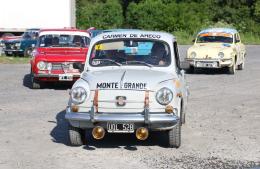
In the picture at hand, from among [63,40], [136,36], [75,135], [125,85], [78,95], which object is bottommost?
[75,135]

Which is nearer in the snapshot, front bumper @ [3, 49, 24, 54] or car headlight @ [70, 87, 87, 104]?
car headlight @ [70, 87, 87, 104]

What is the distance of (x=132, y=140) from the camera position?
30.8 ft

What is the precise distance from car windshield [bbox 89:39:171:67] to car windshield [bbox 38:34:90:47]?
683 cm

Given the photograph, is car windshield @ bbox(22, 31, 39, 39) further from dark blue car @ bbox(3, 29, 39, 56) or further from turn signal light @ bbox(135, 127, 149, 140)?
turn signal light @ bbox(135, 127, 149, 140)

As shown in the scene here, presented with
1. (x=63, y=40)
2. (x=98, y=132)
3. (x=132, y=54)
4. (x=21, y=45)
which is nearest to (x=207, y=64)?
(x=63, y=40)

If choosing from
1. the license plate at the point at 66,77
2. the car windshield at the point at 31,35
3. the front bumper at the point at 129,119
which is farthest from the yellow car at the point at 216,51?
the front bumper at the point at 129,119

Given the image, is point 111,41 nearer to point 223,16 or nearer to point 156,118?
point 156,118

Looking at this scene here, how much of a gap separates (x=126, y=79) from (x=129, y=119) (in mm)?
665

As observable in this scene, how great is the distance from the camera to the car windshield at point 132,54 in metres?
9.62

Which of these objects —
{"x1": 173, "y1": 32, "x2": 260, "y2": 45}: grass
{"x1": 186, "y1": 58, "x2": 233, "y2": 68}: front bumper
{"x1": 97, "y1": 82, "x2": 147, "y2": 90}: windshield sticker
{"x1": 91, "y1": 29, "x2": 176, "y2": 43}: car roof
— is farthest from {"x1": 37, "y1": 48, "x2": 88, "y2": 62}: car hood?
{"x1": 173, "y1": 32, "x2": 260, "y2": 45}: grass

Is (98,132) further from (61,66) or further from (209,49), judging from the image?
(209,49)

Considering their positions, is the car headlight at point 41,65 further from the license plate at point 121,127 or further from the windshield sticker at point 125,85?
the license plate at point 121,127

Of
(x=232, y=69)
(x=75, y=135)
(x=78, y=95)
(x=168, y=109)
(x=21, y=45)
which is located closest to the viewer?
(x=168, y=109)

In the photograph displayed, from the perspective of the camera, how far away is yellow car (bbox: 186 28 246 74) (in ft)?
65.3
